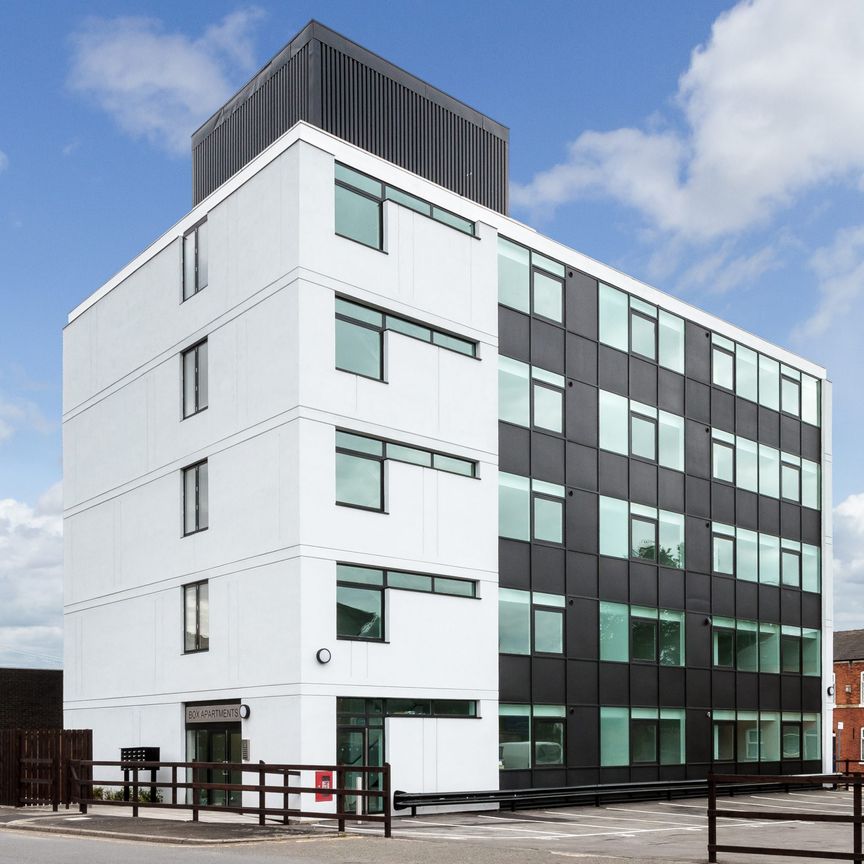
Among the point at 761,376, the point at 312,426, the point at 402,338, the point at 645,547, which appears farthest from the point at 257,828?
the point at 761,376

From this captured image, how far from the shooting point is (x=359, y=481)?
84.4 ft

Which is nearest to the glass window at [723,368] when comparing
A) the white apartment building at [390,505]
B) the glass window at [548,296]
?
the white apartment building at [390,505]

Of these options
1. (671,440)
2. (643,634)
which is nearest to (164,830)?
(643,634)

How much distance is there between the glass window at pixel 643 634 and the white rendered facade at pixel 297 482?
229 inches

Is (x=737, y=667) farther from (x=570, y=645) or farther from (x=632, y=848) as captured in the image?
(x=632, y=848)

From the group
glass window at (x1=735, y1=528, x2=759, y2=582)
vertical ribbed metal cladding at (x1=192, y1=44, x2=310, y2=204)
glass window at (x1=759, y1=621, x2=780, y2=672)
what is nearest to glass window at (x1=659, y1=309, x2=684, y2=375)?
glass window at (x1=735, y1=528, x2=759, y2=582)

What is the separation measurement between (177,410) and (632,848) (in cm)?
1588

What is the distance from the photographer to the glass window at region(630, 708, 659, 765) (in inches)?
1244

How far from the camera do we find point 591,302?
107 ft

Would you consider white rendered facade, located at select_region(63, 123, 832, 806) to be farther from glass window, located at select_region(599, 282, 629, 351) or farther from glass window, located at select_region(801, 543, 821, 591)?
glass window, located at select_region(801, 543, 821, 591)

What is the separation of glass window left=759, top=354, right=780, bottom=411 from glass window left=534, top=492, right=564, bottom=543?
1128cm

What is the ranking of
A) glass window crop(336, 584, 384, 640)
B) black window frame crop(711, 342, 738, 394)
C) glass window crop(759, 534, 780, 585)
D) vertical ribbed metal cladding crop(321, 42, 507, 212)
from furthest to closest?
glass window crop(759, 534, 780, 585), black window frame crop(711, 342, 738, 394), vertical ribbed metal cladding crop(321, 42, 507, 212), glass window crop(336, 584, 384, 640)

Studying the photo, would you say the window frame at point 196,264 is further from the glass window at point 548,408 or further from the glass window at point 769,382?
the glass window at point 769,382

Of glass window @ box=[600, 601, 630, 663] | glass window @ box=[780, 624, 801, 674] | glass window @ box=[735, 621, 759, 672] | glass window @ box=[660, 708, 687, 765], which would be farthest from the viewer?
glass window @ box=[780, 624, 801, 674]
